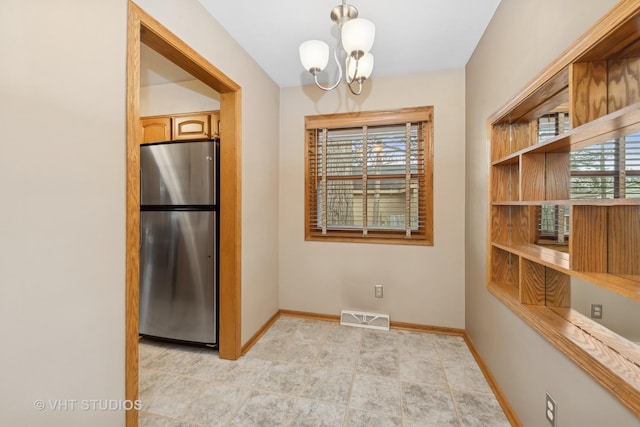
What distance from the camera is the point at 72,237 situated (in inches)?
40.9

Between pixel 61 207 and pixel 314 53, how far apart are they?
142 cm

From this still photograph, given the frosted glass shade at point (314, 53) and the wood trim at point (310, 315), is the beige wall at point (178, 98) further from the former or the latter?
the wood trim at point (310, 315)

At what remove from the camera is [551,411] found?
115 cm

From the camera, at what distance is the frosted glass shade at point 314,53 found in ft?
5.03

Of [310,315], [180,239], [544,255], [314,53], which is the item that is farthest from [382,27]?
[310,315]

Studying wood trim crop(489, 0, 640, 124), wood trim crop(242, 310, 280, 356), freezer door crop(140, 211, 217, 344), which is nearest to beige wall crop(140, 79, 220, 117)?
freezer door crop(140, 211, 217, 344)

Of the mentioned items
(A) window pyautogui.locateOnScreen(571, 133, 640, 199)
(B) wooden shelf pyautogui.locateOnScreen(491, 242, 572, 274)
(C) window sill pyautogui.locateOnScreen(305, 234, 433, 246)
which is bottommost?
(C) window sill pyautogui.locateOnScreen(305, 234, 433, 246)

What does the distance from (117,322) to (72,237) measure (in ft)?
1.48

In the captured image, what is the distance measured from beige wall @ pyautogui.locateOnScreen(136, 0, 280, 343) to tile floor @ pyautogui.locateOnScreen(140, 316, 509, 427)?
421mm

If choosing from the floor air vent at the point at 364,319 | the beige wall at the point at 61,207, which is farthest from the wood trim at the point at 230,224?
the floor air vent at the point at 364,319

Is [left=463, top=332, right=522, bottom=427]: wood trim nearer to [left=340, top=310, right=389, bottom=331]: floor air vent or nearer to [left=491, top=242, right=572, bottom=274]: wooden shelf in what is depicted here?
[left=340, top=310, right=389, bottom=331]: floor air vent

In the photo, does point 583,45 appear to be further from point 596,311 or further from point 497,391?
point 497,391

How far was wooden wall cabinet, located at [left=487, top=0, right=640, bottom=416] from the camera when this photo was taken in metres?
0.86

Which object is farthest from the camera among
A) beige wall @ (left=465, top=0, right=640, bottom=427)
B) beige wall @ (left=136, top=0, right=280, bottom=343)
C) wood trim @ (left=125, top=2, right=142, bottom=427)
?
beige wall @ (left=136, top=0, right=280, bottom=343)
